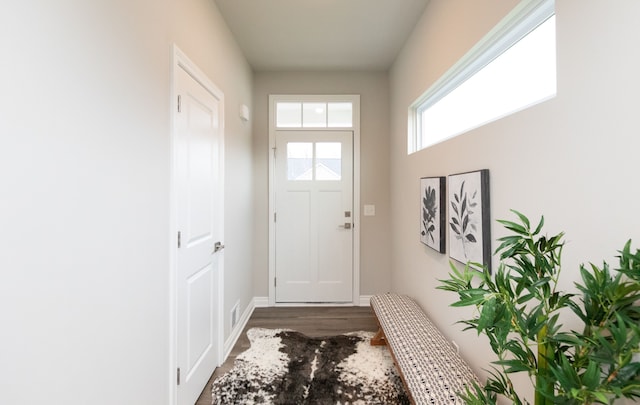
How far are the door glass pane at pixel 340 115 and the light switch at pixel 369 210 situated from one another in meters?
0.98

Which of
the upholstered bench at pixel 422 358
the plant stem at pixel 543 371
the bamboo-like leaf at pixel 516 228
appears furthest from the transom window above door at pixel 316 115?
the plant stem at pixel 543 371

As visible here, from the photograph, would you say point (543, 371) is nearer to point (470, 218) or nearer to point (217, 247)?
point (470, 218)

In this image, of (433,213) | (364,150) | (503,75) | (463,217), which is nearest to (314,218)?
(364,150)

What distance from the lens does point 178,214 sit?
Result: 1.62 meters

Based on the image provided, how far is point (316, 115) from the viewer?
3.51 m

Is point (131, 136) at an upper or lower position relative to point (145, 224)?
upper

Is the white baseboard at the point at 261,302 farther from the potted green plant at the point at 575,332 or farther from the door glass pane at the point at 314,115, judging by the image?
the potted green plant at the point at 575,332

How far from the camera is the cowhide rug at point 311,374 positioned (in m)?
1.90

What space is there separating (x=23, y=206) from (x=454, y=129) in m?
2.16

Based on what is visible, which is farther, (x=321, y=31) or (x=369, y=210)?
(x=369, y=210)

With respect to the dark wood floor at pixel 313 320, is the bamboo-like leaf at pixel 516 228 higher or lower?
higher

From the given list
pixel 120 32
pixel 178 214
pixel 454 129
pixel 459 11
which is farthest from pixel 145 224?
pixel 459 11

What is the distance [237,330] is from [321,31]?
2.84 metres

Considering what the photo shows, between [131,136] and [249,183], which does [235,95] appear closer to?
[249,183]
